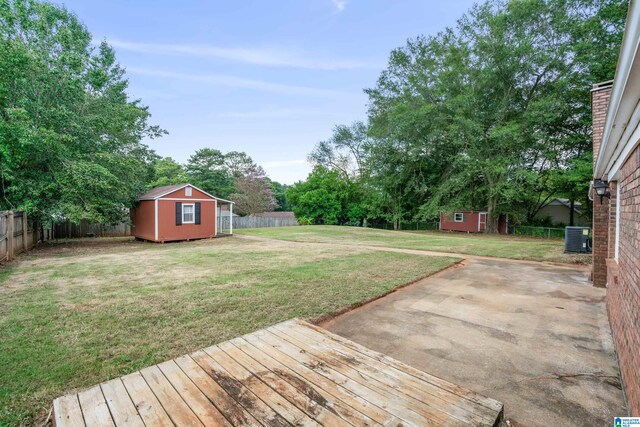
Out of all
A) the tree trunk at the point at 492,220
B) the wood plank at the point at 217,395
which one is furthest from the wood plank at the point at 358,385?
the tree trunk at the point at 492,220

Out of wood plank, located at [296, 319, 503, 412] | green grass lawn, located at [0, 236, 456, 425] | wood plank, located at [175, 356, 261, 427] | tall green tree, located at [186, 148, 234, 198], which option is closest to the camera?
wood plank, located at [175, 356, 261, 427]

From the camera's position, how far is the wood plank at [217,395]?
1620 millimetres

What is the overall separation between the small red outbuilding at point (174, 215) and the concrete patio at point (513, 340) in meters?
12.0

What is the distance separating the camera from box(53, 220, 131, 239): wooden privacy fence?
15594 millimetres

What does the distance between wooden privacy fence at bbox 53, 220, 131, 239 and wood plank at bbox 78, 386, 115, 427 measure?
15.3m

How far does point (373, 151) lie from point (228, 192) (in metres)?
18.3

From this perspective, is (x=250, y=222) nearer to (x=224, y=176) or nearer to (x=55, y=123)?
(x=224, y=176)

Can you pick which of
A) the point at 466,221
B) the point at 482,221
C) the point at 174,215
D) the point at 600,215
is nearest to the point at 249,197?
the point at 174,215

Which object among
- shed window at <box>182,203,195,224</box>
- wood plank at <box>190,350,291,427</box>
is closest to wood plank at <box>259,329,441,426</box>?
wood plank at <box>190,350,291,427</box>

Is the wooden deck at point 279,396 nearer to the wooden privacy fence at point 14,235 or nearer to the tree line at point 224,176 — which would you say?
the wooden privacy fence at point 14,235

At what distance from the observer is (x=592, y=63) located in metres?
15.5

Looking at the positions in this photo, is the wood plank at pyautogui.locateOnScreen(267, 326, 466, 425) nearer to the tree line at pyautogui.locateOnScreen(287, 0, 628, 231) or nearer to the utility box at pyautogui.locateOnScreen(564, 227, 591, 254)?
the utility box at pyautogui.locateOnScreen(564, 227, 591, 254)

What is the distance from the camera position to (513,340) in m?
3.33

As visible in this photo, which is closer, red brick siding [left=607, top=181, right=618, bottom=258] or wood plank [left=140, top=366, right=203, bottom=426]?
wood plank [left=140, top=366, right=203, bottom=426]
